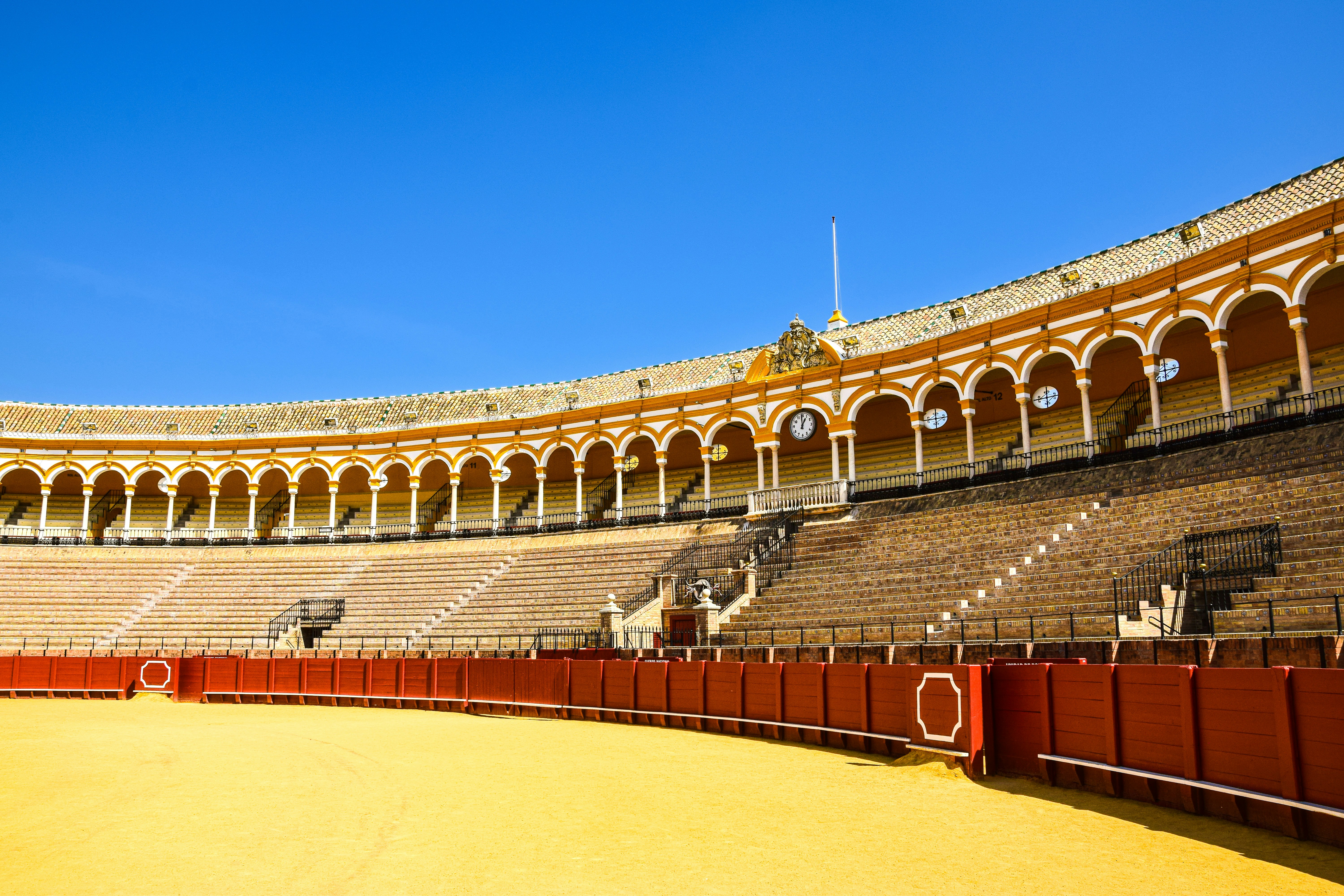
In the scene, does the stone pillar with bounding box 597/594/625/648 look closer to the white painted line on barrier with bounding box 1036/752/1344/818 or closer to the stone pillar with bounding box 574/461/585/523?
the stone pillar with bounding box 574/461/585/523

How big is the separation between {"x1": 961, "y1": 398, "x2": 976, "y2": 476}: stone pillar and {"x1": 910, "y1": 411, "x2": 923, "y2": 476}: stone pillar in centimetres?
124

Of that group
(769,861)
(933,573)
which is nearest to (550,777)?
(769,861)

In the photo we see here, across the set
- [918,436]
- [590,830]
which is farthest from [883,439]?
[590,830]

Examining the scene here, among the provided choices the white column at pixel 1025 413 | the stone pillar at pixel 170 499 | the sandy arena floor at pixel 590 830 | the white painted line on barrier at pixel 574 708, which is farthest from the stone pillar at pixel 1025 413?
the stone pillar at pixel 170 499

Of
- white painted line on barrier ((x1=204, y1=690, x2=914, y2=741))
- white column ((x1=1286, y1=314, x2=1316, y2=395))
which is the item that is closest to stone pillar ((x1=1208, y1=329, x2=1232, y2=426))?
white column ((x1=1286, y1=314, x2=1316, y2=395))

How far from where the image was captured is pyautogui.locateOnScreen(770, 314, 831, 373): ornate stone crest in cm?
3238

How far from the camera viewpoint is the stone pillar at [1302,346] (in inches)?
810

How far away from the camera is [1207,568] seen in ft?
51.1

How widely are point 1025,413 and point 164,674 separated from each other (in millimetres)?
23046

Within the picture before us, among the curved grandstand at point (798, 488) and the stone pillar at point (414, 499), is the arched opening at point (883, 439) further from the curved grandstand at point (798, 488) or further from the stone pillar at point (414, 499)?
the stone pillar at point (414, 499)

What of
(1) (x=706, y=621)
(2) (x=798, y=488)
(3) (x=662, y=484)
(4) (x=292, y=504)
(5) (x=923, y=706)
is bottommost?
(5) (x=923, y=706)

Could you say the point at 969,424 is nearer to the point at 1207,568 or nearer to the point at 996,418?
the point at 996,418

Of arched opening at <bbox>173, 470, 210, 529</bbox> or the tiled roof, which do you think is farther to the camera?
arched opening at <bbox>173, 470, 210, 529</bbox>

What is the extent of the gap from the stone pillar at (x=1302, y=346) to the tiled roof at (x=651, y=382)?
6.85 ft
